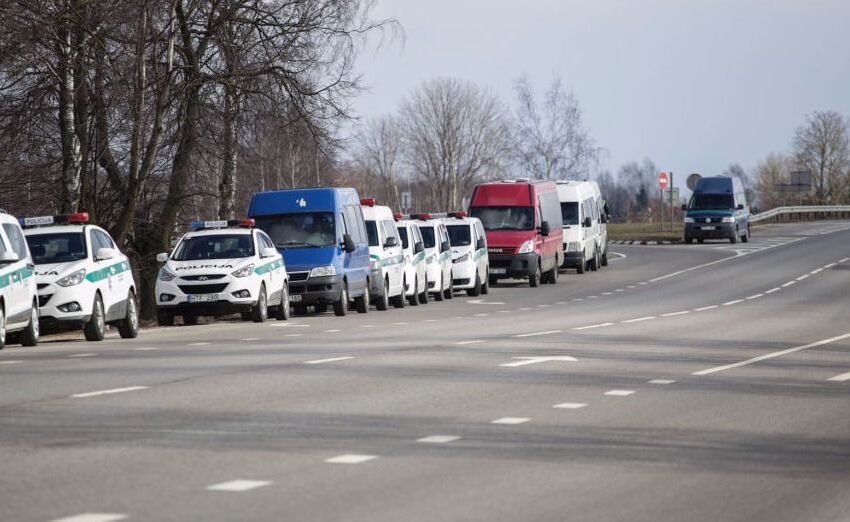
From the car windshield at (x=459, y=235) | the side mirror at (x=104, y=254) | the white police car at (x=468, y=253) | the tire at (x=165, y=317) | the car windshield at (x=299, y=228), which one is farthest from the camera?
the car windshield at (x=459, y=235)

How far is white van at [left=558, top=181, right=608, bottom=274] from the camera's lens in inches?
2111

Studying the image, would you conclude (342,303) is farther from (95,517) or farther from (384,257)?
(95,517)

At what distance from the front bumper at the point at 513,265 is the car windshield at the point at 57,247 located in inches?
898

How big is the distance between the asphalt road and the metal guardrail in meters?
83.5

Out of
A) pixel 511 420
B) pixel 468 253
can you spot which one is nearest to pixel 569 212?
pixel 468 253

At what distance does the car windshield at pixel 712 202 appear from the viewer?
7369 centimetres

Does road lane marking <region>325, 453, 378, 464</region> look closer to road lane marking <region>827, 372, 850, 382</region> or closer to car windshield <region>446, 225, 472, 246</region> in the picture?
road lane marking <region>827, 372, 850, 382</region>

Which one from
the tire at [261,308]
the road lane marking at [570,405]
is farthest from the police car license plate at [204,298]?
the road lane marking at [570,405]

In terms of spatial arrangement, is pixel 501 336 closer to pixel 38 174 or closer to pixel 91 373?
pixel 91 373

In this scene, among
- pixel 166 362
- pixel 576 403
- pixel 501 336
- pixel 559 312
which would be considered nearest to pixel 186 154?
pixel 559 312

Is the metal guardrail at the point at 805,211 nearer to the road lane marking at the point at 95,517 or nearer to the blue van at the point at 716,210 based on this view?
the blue van at the point at 716,210

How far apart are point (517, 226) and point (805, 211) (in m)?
69.2

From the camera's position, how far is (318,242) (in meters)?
33.1

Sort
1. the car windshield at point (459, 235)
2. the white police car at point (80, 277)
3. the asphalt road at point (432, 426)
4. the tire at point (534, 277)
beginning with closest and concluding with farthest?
the asphalt road at point (432, 426)
the white police car at point (80, 277)
the car windshield at point (459, 235)
the tire at point (534, 277)
